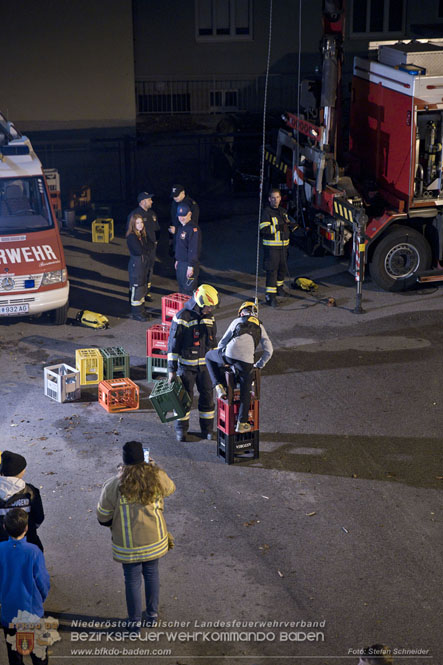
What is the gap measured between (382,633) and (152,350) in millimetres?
Answer: 5664

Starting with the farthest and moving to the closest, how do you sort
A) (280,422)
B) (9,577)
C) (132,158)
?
1. (132,158)
2. (280,422)
3. (9,577)

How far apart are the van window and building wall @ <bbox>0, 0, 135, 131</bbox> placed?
10133mm

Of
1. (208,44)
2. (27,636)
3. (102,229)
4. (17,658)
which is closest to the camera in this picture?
(27,636)

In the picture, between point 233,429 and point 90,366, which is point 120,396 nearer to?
point 90,366

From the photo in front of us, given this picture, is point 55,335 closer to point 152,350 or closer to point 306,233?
point 152,350

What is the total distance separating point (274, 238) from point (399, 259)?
2.44m

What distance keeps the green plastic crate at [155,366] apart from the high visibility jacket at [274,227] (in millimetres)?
3412

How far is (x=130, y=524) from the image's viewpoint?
6.86 meters

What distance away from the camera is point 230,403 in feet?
32.1

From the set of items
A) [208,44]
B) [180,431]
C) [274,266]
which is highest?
[208,44]

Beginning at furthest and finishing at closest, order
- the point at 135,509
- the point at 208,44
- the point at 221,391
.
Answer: the point at 208,44 → the point at 221,391 → the point at 135,509

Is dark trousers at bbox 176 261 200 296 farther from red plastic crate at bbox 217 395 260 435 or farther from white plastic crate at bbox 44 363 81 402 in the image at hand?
red plastic crate at bbox 217 395 260 435

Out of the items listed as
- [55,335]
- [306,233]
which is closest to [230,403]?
[55,335]

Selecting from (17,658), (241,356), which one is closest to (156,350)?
(241,356)
